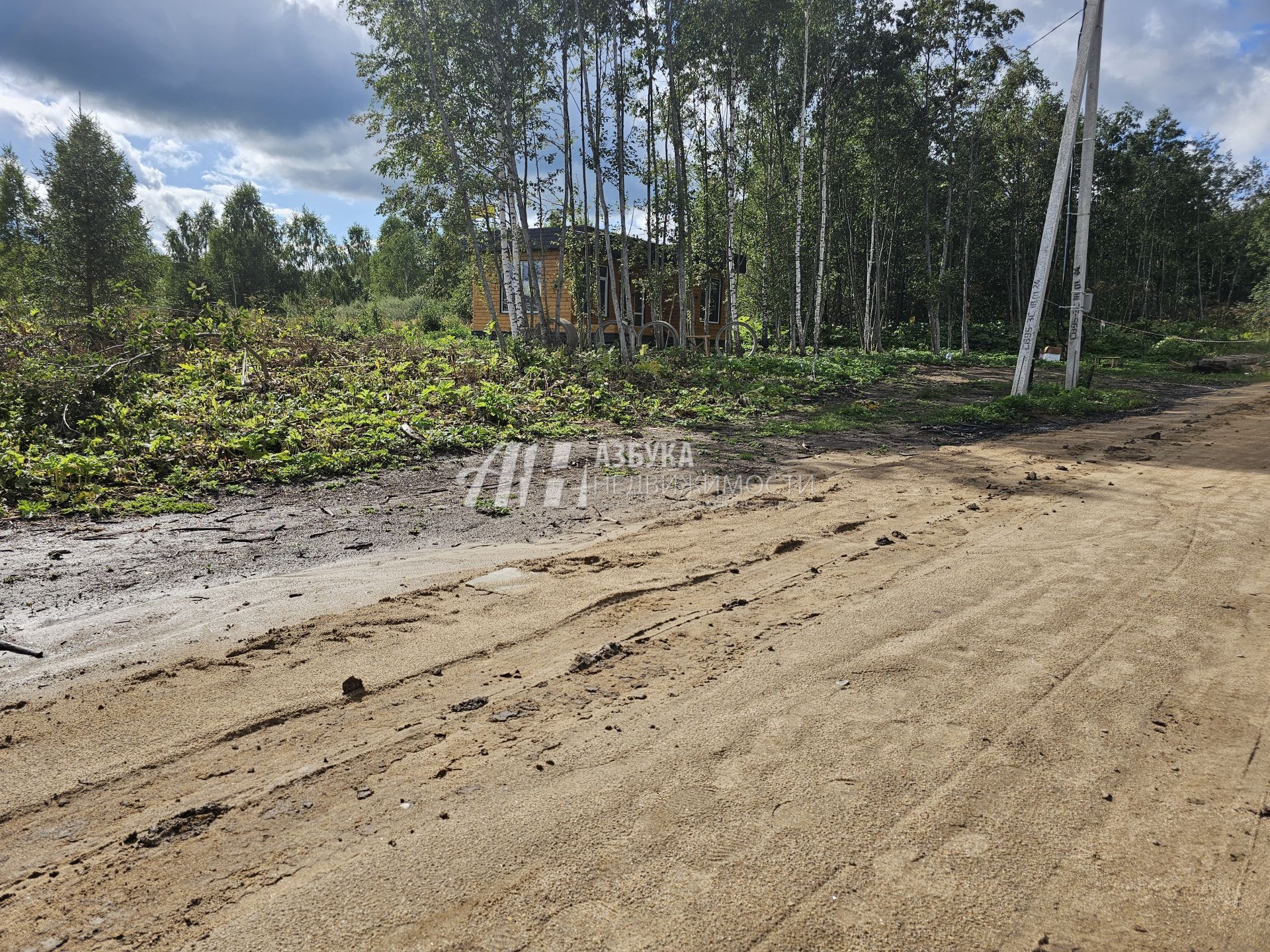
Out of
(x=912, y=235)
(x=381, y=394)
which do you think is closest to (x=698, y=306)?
(x=912, y=235)

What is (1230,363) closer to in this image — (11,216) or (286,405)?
(286,405)

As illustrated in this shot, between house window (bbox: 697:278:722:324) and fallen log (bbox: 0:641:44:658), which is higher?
house window (bbox: 697:278:722:324)

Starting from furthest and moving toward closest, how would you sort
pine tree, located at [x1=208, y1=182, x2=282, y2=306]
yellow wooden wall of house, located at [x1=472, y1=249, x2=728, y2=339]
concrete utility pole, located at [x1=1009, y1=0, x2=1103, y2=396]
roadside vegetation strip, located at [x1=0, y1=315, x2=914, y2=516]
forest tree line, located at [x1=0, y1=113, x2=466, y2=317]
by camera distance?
pine tree, located at [x1=208, y1=182, x2=282, y2=306] → yellow wooden wall of house, located at [x1=472, y1=249, x2=728, y2=339] → forest tree line, located at [x1=0, y1=113, x2=466, y2=317] → concrete utility pole, located at [x1=1009, y1=0, x2=1103, y2=396] → roadside vegetation strip, located at [x1=0, y1=315, x2=914, y2=516]

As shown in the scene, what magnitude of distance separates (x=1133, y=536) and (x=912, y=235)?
27715 mm

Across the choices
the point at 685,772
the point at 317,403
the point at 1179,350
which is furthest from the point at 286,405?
the point at 1179,350

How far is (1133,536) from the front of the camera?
16.8 feet

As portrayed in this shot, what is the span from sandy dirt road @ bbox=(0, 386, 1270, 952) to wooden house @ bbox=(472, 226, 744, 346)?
13830mm

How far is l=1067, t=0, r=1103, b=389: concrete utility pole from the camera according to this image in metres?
13.8

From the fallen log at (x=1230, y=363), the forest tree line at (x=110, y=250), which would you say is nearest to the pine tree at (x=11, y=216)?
the forest tree line at (x=110, y=250)

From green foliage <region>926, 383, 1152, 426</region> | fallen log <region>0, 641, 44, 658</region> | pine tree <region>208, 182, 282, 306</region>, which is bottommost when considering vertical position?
fallen log <region>0, 641, 44, 658</region>

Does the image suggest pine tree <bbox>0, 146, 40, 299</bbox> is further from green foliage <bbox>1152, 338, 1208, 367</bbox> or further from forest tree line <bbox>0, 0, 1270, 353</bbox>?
green foliage <bbox>1152, 338, 1208, 367</bbox>

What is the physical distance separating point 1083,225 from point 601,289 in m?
15.3

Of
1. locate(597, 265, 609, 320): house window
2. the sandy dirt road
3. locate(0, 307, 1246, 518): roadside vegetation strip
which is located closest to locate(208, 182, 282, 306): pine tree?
locate(597, 265, 609, 320): house window

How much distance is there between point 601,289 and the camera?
2509 cm
